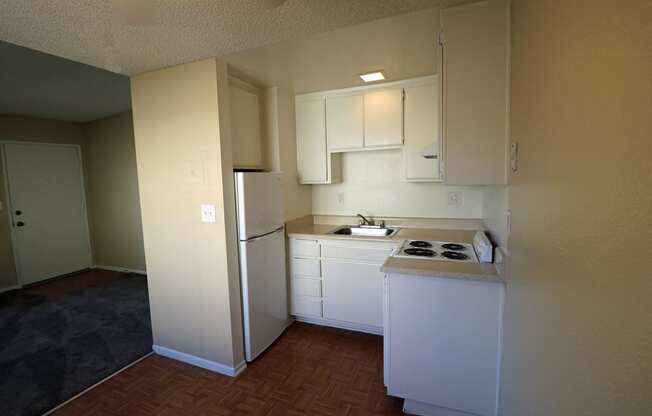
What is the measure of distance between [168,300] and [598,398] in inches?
103

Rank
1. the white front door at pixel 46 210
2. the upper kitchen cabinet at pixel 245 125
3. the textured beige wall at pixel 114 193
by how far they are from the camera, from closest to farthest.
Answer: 1. the upper kitchen cabinet at pixel 245 125
2. the white front door at pixel 46 210
3. the textured beige wall at pixel 114 193

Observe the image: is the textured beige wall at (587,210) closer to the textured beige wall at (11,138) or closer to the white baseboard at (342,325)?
the white baseboard at (342,325)

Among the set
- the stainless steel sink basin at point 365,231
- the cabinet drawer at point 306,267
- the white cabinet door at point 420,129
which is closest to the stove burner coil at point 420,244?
the stainless steel sink basin at point 365,231

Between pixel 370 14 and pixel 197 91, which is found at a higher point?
pixel 370 14

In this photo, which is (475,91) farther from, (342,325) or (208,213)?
(342,325)

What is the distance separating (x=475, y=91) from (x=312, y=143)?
178 cm

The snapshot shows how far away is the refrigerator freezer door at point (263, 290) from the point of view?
2.31 m

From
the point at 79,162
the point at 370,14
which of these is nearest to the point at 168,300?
the point at 370,14

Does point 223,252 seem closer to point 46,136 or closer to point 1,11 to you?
point 1,11

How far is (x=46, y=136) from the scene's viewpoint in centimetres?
441

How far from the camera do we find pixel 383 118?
282 centimetres

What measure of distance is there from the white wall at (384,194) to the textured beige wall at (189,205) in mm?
1406

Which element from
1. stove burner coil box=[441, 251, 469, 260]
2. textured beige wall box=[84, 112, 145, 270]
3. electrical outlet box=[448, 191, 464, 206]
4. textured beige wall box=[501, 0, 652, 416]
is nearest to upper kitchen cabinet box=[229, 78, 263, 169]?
stove burner coil box=[441, 251, 469, 260]

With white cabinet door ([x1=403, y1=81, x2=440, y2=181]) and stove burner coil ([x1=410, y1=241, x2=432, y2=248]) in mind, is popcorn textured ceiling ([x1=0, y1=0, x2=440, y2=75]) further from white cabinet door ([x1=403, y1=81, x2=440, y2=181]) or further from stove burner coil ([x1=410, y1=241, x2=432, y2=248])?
stove burner coil ([x1=410, y1=241, x2=432, y2=248])
